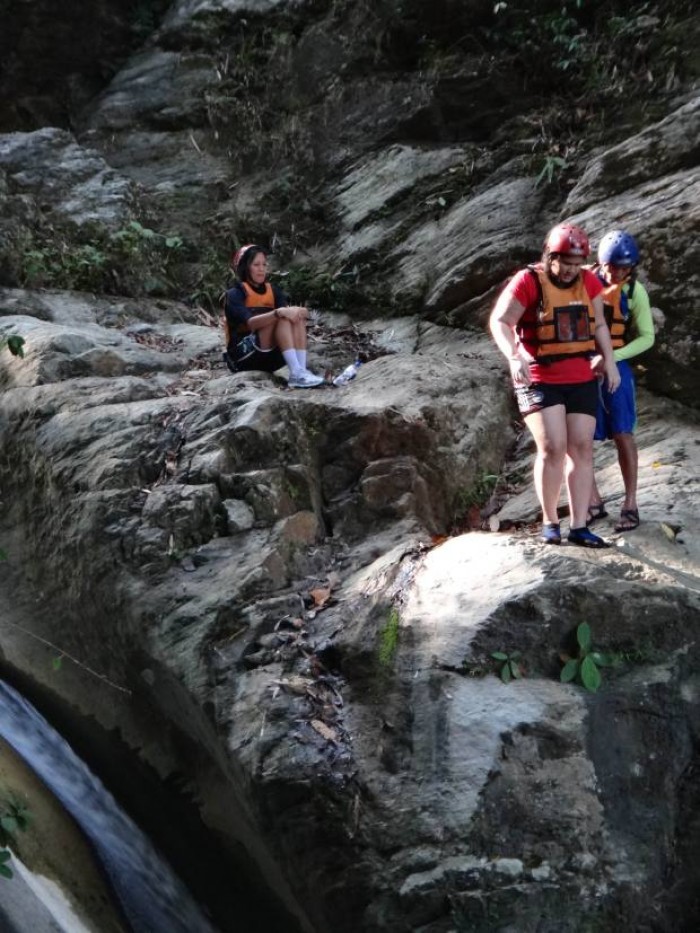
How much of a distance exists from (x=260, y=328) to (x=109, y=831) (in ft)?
13.5

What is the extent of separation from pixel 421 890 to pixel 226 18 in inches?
505

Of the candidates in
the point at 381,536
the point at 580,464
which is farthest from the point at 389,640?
the point at 580,464

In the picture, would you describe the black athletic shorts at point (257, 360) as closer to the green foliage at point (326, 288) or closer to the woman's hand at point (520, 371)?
the green foliage at point (326, 288)

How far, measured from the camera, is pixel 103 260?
10.4 metres

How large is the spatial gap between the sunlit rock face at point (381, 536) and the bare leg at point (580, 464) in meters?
0.28

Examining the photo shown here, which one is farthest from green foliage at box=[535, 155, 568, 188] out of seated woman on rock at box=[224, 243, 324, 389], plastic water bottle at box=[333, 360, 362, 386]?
seated woman on rock at box=[224, 243, 324, 389]

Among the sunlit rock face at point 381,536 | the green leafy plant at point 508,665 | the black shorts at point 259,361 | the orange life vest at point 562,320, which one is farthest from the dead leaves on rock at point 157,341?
the green leafy plant at point 508,665

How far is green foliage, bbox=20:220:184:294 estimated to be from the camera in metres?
10.1

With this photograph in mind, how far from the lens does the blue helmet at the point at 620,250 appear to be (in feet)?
16.0

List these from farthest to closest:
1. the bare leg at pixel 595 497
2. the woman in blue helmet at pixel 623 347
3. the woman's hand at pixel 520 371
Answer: the bare leg at pixel 595 497
the woman in blue helmet at pixel 623 347
the woman's hand at pixel 520 371

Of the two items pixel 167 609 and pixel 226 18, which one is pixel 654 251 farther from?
pixel 226 18

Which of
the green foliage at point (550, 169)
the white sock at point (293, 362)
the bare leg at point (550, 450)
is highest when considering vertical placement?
the green foliage at point (550, 169)

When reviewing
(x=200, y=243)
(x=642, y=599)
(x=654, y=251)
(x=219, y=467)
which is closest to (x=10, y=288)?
(x=200, y=243)

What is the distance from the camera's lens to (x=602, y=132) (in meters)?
8.89
